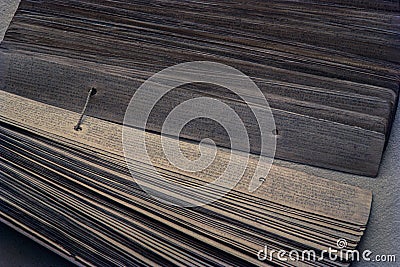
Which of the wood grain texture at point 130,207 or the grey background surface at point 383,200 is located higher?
the grey background surface at point 383,200

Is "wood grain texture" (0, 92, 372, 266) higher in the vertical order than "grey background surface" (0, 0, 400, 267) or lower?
lower

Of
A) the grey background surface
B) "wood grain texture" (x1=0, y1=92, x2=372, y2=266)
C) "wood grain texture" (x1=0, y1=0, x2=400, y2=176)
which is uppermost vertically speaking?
"wood grain texture" (x1=0, y1=0, x2=400, y2=176)

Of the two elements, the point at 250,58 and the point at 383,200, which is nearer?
the point at 383,200

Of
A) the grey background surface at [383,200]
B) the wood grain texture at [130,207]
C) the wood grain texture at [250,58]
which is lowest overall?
the wood grain texture at [130,207]

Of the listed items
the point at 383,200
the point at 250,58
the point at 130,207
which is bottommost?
the point at 130,207

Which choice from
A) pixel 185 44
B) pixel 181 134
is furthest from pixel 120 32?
pixel 181 134

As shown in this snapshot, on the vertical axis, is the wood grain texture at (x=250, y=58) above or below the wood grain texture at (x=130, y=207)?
above

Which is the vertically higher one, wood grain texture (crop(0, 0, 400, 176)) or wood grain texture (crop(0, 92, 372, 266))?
wood grain texture (crop(0, 0, 400, 176))

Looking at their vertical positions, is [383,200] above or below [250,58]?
below
